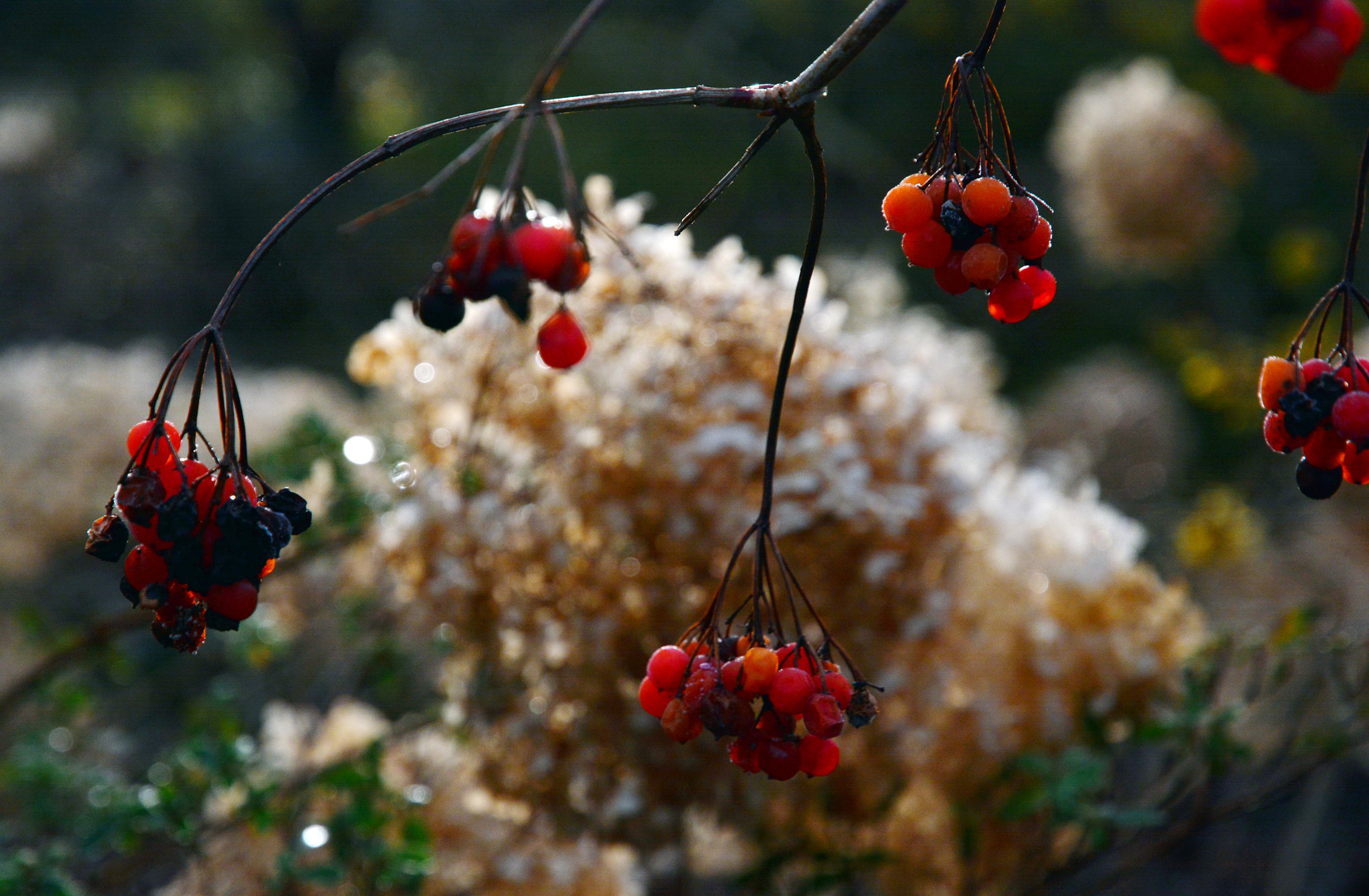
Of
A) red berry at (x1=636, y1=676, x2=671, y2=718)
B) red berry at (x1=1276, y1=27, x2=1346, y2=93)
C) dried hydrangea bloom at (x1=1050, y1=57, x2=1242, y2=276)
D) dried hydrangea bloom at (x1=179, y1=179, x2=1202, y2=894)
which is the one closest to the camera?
red berry at (x1=1276, y1=27, x2=1346, y2=93)

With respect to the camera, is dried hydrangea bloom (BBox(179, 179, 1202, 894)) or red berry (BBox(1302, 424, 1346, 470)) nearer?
red berry (BBox(1302, 424, 1346, 470))

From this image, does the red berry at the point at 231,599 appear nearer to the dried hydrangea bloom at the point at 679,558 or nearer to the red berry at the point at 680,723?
the red berry at the point at 680,723

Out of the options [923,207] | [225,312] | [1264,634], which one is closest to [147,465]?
[225,312]

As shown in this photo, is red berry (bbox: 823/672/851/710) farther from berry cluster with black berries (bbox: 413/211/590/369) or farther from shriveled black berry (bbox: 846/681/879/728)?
berry cluster with black berries (bbox: 413/211/590/369)

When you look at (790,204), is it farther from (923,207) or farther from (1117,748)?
(923,207)

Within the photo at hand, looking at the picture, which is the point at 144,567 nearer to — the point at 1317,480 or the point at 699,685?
the point at 699,685

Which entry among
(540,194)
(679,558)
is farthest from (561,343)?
(540,194)

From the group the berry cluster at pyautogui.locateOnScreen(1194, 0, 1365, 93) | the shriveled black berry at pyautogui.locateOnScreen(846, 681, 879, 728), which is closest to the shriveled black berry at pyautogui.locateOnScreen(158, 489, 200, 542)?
the shriveled black berry at pyautogui.locateOnScreen(846, 681, 879, 728)
